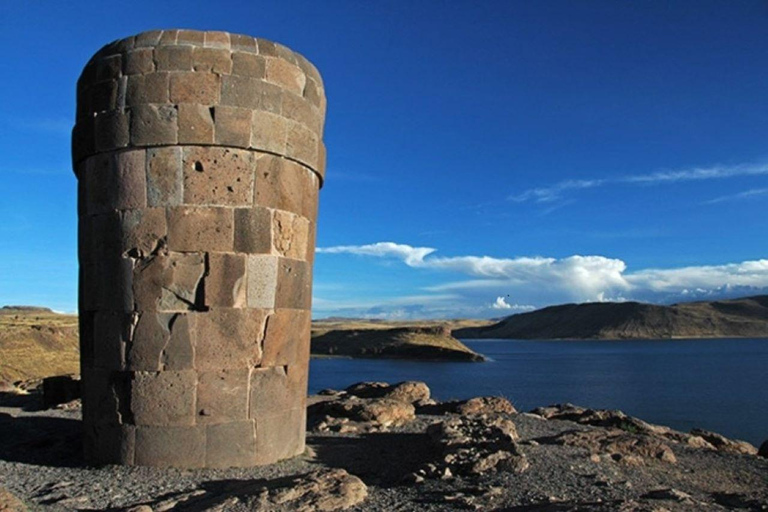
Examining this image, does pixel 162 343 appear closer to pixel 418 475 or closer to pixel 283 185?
pixel 283 185

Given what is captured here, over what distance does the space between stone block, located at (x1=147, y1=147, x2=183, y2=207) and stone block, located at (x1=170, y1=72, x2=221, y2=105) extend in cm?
63

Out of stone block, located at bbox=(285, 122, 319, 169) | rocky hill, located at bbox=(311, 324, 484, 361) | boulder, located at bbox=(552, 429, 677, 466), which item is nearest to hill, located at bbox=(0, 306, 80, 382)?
stone block, located at bbox=(285, 122, 319, 169)

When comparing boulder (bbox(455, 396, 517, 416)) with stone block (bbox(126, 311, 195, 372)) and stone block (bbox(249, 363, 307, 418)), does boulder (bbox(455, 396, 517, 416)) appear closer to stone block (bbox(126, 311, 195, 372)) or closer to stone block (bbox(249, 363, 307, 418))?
stone block (bbox(249, 363, 307, 418))

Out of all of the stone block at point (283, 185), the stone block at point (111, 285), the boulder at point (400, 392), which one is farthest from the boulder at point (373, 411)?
the stone block at point (111, 285)

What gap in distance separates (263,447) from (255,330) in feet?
4.79

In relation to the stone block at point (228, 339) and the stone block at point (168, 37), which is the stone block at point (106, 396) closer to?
the stone block at point (228, 339)

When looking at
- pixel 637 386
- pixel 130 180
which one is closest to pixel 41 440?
pixel 130 180

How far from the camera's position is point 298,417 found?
28.1 ft

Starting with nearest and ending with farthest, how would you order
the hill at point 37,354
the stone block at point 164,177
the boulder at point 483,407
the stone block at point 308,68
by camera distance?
1. the stone block at point 164,177
2. the stone block at point 308,68
3. the boulder at point 483,407
4. the hill at point 37,354

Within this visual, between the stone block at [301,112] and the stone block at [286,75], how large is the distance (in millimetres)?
117

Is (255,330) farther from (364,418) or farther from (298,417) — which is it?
(364,418)

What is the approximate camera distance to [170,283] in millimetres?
7688

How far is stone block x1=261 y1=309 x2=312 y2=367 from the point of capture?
26.4 feet

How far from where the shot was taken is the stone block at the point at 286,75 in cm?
822
